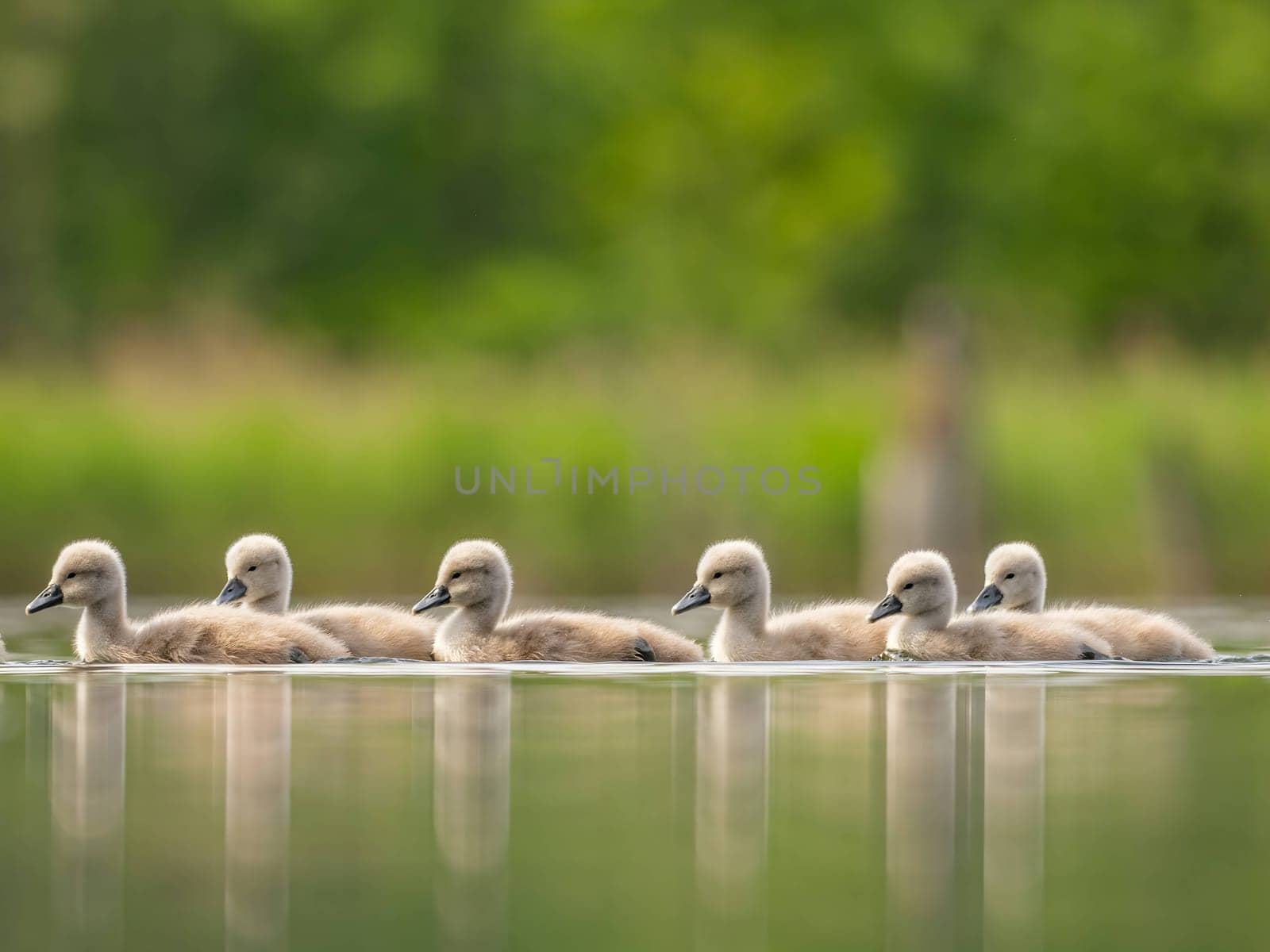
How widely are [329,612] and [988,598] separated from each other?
7.53ft

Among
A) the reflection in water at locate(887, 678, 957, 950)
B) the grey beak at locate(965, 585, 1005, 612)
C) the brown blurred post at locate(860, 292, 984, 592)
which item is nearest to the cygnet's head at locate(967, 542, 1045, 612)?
the grey beak at locate(965, 585, 1005, 612)

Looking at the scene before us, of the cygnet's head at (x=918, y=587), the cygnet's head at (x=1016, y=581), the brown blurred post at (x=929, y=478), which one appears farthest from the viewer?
the brown blurred post at (x=929, y=478)

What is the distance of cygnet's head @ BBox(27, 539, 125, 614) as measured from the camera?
928 cm

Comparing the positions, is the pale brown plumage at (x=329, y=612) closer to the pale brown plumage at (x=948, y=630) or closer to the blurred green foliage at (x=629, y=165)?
the pale brown plumage at (x=948, y=630)

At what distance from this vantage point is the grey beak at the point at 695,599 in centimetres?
930

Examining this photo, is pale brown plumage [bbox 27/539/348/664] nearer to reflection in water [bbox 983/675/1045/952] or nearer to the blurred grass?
reflection in water [bbox 983/675/1045/952]

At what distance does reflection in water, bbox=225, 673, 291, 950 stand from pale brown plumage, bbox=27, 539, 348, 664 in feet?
0.69

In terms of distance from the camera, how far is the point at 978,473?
15.1 meters

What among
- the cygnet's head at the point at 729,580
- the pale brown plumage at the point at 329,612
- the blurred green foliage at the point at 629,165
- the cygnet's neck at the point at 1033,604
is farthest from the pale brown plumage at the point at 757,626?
the blurred green foliage at the point at 629,165

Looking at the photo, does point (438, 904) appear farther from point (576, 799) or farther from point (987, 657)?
point (987, 657)

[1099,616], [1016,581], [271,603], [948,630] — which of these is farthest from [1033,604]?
[271,603]

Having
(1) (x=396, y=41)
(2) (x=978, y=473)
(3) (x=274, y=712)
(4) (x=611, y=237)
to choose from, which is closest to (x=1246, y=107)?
(4) (x=611, y=237)

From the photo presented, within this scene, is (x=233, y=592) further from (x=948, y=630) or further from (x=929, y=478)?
(x=929, y=478)

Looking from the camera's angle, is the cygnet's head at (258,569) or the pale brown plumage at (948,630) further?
the cygnet's head at (258,569)
